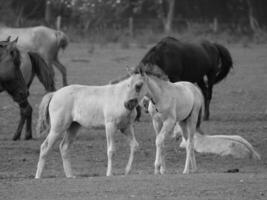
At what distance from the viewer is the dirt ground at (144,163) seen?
1041cm

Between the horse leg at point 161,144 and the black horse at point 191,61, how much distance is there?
17.3 ft

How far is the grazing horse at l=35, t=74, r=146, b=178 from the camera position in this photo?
1252 centimetres

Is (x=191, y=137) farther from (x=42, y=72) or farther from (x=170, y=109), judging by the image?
(x=42, y=72)

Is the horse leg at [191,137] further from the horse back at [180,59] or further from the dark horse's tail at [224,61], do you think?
the dark horse's tail at [224,61]

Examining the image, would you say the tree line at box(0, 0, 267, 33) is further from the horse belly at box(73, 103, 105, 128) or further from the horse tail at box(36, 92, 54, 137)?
the horse belly at box(73, 103, 105, 128)

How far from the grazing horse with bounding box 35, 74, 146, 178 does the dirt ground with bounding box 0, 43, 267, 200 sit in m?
0.41

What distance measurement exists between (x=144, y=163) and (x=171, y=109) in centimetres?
228

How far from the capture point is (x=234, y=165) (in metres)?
14.6

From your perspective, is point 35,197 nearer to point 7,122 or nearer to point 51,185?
point 51,185

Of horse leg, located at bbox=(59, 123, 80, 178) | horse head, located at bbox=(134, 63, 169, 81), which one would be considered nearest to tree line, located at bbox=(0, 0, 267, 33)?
horse leg, located at bbox=(59, 123, 80, 178)

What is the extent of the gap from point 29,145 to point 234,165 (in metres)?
3.88

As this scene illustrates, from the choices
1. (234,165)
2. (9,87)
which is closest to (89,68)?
(9,87)

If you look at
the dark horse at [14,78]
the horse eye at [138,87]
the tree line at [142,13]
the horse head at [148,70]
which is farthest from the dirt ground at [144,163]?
the tree line at [142,13]

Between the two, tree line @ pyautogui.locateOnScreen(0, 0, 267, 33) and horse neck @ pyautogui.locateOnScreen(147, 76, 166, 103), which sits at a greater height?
horse neck @ pyautogui.locateOnScreen(147, 76, 166, 103)
